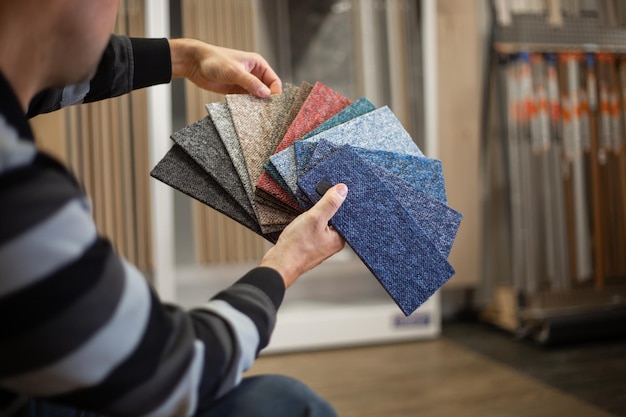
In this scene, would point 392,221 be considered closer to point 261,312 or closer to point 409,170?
point 409,170

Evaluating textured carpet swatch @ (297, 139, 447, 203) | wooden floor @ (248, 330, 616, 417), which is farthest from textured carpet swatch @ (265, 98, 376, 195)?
wooden floor @ (248, 330, 616, 417)

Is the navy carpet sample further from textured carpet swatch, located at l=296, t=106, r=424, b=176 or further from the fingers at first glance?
the fingers

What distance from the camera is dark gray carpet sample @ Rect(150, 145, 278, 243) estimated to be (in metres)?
1.08

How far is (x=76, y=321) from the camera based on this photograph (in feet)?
1.82

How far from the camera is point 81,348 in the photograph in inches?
21.9

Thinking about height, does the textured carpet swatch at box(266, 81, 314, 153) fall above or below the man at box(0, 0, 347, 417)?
above

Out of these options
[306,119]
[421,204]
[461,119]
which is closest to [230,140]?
[306,119]

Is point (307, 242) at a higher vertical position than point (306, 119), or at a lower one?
lower

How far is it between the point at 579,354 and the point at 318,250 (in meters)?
1.87

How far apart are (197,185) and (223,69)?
0.25 metres

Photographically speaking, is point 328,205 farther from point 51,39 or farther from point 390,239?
point 51,39

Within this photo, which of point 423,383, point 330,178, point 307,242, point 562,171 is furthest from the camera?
point 562,171

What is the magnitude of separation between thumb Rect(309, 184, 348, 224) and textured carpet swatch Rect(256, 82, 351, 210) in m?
0.12

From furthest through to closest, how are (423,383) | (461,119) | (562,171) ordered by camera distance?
(461,119), (562,171), (423,383)
